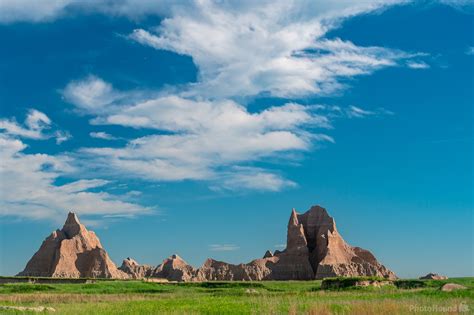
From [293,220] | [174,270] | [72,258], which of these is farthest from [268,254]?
[72,258]

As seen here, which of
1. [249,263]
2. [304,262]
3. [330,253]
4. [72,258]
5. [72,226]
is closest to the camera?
[330,253]

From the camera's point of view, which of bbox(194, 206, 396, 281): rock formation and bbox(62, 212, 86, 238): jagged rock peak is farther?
bbox(62, 212, 86, 238): jagged rock peak

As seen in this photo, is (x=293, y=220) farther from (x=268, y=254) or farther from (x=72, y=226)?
(x=72, y=226)

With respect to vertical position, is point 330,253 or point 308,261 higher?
point 330,253

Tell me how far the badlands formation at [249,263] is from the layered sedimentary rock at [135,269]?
0.33 meters

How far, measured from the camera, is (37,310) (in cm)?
2661

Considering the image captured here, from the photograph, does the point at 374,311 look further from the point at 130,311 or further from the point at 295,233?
the point at 295,233

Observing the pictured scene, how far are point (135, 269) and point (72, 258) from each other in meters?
23.3

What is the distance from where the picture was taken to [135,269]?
A: 181m

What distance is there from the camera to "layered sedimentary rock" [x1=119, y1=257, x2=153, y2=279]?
17750cm

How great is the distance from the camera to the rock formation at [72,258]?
161500mm

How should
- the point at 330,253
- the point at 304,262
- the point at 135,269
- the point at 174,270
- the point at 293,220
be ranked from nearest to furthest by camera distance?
1. the point at 330,253
2. the point at 304,262
3. the point at 174,270
4. the point at 293,220
5. the point at 135,269

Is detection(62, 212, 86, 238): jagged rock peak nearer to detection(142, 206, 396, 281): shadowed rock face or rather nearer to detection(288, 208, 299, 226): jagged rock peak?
detection(142, 206, 396, 281): shadowed rock face

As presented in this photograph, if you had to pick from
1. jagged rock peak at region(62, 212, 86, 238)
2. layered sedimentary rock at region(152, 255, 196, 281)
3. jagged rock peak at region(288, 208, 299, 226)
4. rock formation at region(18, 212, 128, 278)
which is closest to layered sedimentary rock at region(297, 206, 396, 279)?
jagged rock peak at region(288, 208, 299, 226)
